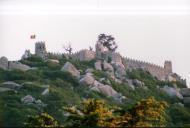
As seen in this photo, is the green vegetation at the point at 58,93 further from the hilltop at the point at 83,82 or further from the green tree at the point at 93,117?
the green tree at the point at 93,117

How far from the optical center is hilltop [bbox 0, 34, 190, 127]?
3517 inches

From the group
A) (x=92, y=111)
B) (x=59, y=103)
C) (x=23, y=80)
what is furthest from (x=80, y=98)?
(x=92, y=111)

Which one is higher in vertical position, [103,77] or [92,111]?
[103,77]

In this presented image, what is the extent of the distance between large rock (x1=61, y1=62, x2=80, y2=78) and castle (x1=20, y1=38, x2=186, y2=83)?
196 inches

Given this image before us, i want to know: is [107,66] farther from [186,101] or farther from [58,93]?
[58,93]

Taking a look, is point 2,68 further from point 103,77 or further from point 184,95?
point 184,95

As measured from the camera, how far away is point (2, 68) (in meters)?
102

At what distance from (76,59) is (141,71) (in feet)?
28.2

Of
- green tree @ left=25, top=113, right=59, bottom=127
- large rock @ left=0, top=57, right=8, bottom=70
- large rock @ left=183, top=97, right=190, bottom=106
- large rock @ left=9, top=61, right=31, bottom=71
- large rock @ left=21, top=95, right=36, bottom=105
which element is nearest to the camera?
green tree @ left=25, top=113, right=59, bottom=127

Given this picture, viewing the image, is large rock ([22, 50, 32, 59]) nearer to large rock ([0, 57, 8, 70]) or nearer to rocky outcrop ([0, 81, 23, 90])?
large rock ([0, 57, 8, 70])

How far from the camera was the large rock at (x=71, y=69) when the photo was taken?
9951cm

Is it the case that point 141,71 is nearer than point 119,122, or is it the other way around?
point 119,122

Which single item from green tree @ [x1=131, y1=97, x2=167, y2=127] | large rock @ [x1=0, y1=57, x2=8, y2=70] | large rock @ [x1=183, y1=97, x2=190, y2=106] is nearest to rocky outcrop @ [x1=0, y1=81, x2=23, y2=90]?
large rock @ [x1=0, y1=57, x2=8, y2=70]

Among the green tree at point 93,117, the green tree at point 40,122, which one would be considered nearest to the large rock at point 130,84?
the green tree at point 40,122
